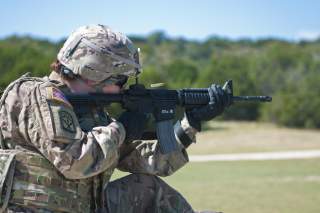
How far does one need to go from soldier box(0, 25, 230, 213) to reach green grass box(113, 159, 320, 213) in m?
4.69

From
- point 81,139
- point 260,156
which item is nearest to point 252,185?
point 260,156

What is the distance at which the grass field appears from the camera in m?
9.41

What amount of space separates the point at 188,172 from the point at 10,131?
12.1 m

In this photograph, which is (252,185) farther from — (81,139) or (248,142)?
(248,142)

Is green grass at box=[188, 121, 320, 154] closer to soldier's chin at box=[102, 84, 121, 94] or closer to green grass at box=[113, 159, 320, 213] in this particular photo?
green grass at box=[113, 159, 320, 213]

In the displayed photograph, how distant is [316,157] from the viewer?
20.1 metres

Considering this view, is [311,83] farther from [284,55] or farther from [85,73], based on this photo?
[85,73]

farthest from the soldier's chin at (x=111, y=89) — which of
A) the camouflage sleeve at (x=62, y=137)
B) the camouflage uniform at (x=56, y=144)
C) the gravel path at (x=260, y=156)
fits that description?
the gravel path at (x=260, y=156)

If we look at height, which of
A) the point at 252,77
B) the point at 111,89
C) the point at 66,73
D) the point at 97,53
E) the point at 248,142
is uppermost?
the point at 97,53

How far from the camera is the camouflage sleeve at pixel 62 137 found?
11.5ft

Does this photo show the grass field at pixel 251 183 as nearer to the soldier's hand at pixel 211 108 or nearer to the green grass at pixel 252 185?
the green grass at pixel 252 185

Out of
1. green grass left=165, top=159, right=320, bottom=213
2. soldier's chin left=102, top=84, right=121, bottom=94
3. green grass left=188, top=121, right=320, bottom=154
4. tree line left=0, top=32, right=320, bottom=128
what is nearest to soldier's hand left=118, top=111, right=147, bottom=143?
soldier's chin left=102, top=84, right=121, bottom=94

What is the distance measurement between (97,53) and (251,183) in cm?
930

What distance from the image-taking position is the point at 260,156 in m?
20.8
